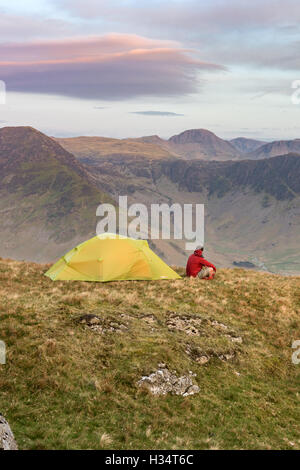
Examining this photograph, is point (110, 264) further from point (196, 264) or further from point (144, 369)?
point (144, 369)

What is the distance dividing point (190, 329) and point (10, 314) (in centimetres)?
760

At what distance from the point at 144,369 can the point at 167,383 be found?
887 millimetres

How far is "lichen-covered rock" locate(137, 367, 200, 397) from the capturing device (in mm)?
12125

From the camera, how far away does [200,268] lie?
26406mm

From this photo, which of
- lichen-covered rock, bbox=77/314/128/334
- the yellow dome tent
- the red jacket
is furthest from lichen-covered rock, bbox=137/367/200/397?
the red jacket

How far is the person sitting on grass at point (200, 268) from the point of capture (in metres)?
25.9

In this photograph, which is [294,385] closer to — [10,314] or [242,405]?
[242,405]

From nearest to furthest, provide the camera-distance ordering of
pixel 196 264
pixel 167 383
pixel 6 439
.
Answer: pixel 6 439 < pixel 167 383 < pixel 196 264

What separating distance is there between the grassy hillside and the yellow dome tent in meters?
3.79

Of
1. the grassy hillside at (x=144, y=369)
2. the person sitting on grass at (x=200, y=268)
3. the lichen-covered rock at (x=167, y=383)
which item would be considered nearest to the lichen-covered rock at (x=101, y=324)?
the grassy hillside at (x=144, y=369)

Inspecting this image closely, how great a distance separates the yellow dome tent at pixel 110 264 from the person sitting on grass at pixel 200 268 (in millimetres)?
1270

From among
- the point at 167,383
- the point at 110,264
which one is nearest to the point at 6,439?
the point at 167,383

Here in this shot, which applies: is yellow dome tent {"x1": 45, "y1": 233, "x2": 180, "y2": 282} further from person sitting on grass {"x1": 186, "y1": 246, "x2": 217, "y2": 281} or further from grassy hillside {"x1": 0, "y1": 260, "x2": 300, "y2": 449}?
grassy hillside {"x1": 0, "y1": 260, "x2": 300, "y2": 449}
